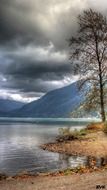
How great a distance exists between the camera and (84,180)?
16047 mm

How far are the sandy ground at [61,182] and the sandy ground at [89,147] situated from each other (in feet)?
36.3

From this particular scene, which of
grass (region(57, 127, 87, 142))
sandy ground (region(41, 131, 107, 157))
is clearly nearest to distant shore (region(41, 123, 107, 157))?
sandy ground (region(41, 131, 107, 157))

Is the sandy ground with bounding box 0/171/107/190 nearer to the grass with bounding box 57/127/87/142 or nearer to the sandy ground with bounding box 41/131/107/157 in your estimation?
the sandy ground with bounding box 41/131/107/157

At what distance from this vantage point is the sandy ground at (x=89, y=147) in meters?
30.1

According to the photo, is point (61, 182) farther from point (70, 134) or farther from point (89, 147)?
point (70, 134)

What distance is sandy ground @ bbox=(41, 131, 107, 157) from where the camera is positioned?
30.1 metres

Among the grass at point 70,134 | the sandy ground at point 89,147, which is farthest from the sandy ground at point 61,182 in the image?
the grass at point 70,134

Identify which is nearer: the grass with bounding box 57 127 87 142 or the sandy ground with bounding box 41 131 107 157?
the sandy ground with bounding box 41 131 107 157

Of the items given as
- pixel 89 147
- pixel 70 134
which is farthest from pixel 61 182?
pixel 70 134

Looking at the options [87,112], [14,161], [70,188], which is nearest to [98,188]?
[70,188]

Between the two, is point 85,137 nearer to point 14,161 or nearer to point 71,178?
point 14,161

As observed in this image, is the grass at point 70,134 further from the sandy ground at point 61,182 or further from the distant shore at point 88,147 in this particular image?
the sandy ground at point 61,182

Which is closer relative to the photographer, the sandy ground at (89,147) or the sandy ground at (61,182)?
the sandy ground at (61,182)

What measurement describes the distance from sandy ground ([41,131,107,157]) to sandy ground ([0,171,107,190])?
36.3ft
